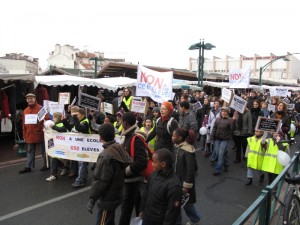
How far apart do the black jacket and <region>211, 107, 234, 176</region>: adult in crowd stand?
411 cm

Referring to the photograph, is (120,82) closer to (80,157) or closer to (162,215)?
(80,157)

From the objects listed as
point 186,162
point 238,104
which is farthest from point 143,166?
point 238,104

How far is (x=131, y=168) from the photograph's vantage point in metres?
3.58

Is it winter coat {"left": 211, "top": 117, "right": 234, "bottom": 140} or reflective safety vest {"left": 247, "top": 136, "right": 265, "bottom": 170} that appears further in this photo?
winter coat {"left": 211, "top": 117, "right": 234, "bottom": 140}

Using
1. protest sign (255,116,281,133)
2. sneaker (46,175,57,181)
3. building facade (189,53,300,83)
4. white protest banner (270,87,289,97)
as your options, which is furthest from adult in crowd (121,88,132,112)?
building facade (189,53,300,83)

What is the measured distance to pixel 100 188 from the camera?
326 centimetres

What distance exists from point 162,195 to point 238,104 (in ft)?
18.4

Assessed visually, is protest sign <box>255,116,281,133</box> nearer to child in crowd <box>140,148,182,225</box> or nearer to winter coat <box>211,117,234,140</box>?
winter coat <box>211,117,234,140</box>

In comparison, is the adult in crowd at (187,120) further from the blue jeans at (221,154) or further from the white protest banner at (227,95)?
the white protest banner at (227,95)

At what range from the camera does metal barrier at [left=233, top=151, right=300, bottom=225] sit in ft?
7.63

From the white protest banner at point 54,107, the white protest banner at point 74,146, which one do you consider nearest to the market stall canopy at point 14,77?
the white protest banner at point 54,107

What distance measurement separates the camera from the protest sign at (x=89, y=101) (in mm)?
6828

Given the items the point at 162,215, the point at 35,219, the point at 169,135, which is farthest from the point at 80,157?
the point at 162,215

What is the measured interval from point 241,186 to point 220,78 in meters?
30.2
